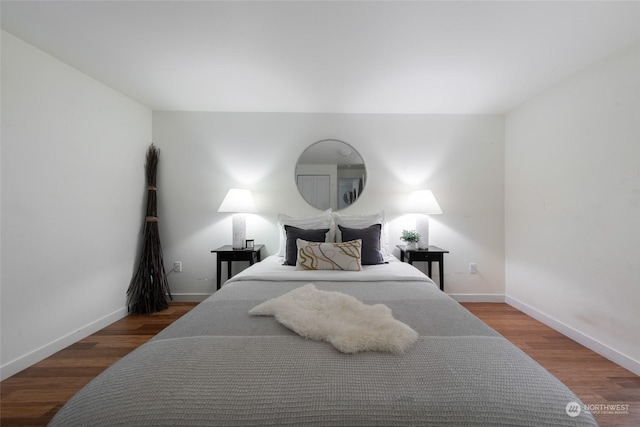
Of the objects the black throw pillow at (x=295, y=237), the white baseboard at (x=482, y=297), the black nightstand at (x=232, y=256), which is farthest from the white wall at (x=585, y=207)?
the black nightstand at (x=232, y=256)

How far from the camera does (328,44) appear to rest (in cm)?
185

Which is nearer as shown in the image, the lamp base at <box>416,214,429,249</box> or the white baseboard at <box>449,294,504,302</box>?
the lamp base at <box>416,214,429,249</box>

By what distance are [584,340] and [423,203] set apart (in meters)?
1.76

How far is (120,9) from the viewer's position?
60.9 inches

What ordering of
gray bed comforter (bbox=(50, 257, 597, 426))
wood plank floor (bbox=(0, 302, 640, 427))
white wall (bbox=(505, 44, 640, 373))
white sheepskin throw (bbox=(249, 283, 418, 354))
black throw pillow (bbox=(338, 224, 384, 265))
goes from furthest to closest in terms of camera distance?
black throw pillow (bbox=(338, 224, 384, 265)) < white wall (bbox=(505, 44, 640, 373)) < wood plank floor (bbox=(0, 302, 640, 427)) < white sheepskin throw (bbox=(249, 283, 418, 354)) < gray bed comforter (bbox=(50, 257, 597, 426))

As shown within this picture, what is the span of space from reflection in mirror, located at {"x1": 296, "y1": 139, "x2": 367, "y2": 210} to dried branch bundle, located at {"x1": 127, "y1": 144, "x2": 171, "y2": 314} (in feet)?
5.69

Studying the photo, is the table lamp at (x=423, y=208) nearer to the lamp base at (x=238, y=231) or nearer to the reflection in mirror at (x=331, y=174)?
the reflection in mirror at (x=331, y=174)

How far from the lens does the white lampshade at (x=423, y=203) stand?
2797 mm

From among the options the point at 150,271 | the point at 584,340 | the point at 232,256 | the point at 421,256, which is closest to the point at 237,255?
the point at 232,256

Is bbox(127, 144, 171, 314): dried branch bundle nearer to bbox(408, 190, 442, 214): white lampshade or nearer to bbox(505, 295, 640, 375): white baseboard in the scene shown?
bbox(408, 190, 442, 214): white lampshade

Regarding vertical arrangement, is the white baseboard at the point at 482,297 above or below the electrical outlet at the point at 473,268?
below

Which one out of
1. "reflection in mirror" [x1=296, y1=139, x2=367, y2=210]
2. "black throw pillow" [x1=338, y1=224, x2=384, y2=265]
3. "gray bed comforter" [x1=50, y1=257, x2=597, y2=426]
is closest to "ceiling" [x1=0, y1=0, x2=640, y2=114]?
"reflection in mirror" [x1=296, y1=139, x2=367, y2=210]

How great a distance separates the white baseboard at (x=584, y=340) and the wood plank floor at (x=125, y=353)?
1.9 inches

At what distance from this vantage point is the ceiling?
1.55 metres
